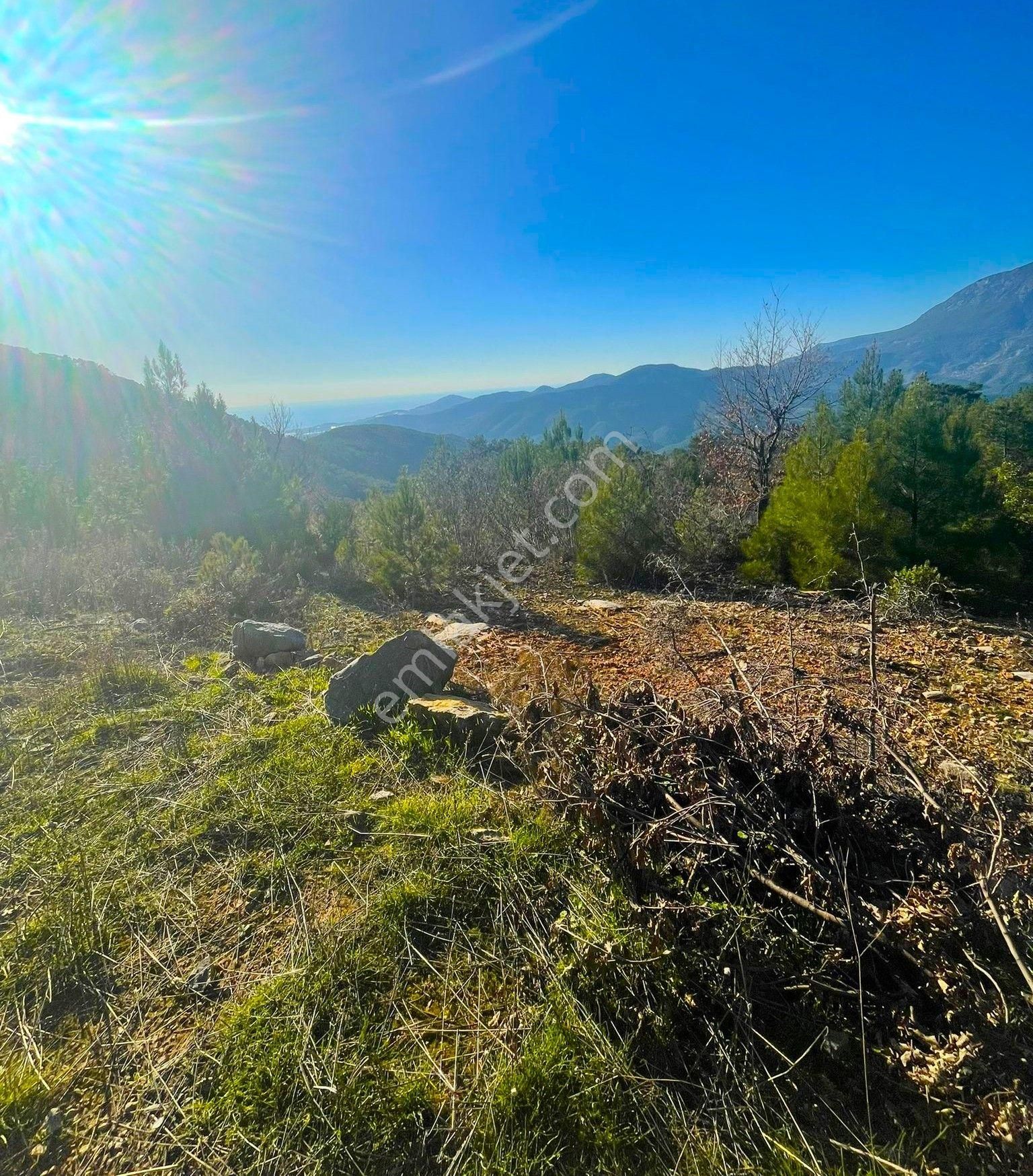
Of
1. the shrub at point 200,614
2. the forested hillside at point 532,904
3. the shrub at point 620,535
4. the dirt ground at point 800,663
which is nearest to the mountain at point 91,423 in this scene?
the shrub at point 200,614

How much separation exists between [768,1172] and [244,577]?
7.36 meters

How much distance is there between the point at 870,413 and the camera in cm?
2406

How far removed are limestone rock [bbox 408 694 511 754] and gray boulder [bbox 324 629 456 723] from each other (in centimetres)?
21

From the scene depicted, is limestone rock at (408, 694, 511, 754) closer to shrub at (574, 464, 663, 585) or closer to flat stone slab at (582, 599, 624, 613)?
flat stone slab at (582, 599, 624, 613)

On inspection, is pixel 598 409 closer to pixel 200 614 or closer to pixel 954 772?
pixel 200 614

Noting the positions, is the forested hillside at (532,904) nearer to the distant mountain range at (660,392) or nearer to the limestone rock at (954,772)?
the limestone rock at (954,772)

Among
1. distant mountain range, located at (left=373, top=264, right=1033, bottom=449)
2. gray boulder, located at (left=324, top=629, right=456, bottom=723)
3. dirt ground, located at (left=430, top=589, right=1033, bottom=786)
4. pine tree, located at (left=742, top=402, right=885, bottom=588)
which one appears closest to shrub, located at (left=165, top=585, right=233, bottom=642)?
gray boulder, located at (left=324, top=629, right=456, bottom=723)

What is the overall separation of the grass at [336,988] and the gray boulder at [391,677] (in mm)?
544

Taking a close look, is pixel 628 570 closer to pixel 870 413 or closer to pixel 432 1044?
pixel 432 1044

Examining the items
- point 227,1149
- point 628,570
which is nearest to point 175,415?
point 628,570

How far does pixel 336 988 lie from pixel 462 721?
1.62 metres

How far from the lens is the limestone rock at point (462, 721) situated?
3191mm

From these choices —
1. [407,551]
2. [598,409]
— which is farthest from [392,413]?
[407,551]

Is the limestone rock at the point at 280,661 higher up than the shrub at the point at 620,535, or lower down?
lower down
